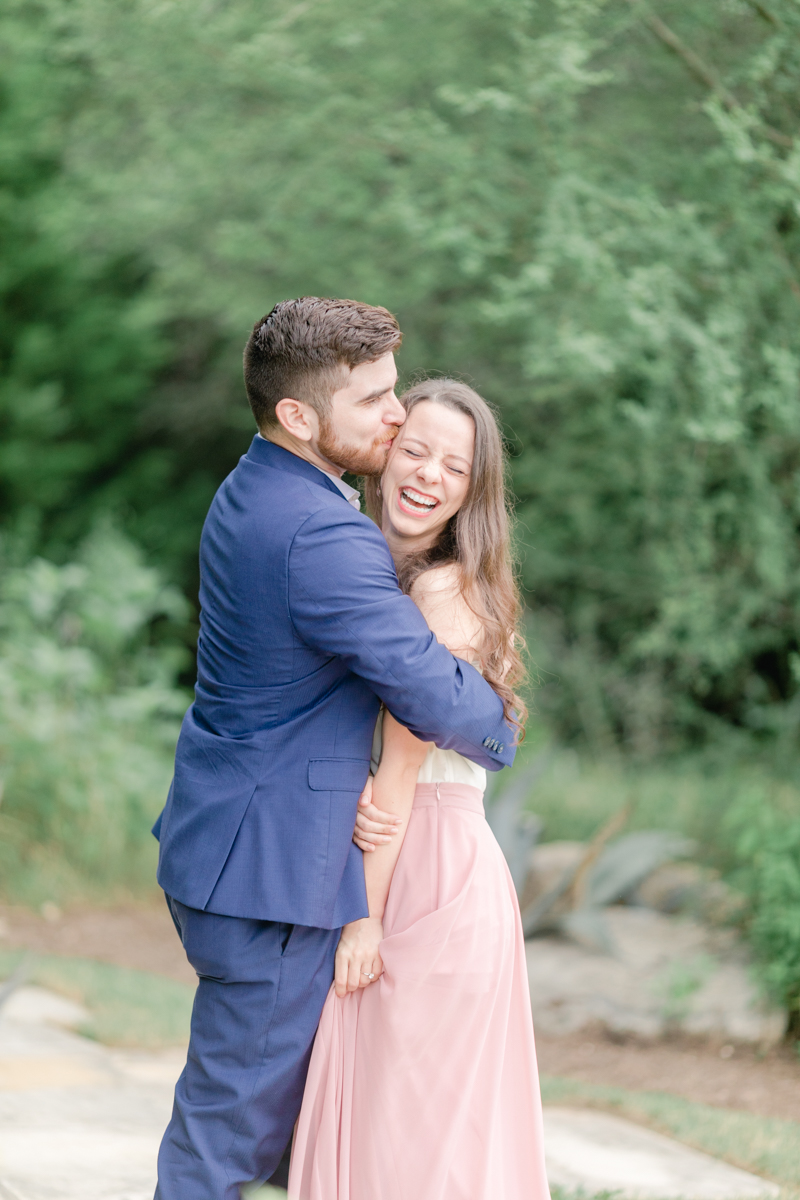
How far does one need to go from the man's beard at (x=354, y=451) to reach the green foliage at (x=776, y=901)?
110 inches

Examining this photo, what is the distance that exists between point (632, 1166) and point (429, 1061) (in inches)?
53.2

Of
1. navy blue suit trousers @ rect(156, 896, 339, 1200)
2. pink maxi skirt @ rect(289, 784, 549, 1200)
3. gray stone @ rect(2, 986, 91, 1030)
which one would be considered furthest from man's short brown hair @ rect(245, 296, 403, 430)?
gray stone @ rect(2, 986, 91, 1030)

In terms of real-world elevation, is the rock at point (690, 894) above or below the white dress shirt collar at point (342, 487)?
below

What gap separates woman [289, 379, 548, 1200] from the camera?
222 cm

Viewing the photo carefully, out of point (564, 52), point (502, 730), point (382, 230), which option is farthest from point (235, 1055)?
point (382, 230)

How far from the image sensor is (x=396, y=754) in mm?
2307

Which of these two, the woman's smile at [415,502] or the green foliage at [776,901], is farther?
the green foliage at [776,901]

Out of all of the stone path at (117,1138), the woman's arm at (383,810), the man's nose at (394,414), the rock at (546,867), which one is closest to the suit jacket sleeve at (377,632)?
the woman's arm at (383,810)

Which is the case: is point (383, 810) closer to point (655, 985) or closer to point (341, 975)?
point (341, 975)

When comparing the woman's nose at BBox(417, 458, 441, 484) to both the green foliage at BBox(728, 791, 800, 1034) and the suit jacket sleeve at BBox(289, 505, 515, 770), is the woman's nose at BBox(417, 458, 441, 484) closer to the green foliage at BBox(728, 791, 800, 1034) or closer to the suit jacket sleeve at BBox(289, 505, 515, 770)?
the suit jacket sleeve at BBox(289, 505, 515, 770)

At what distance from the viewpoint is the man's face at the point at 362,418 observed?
2.27 meters

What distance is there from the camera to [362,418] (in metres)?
2.29

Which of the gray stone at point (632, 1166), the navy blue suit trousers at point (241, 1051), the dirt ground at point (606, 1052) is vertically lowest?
the dirt ground at point (606, 1052)

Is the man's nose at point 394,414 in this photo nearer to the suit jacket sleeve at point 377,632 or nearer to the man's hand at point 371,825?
the suit jacket sleeve at point 377,632
